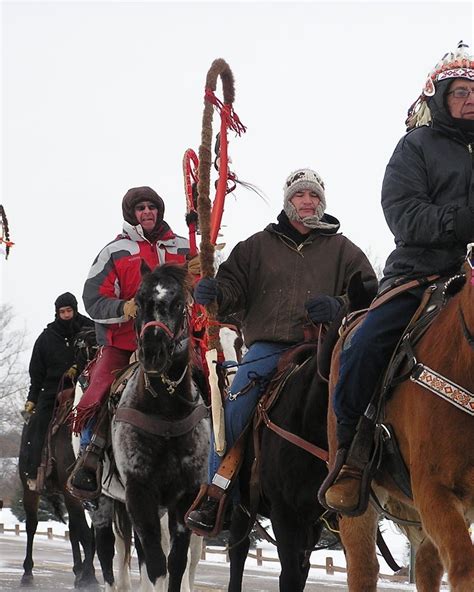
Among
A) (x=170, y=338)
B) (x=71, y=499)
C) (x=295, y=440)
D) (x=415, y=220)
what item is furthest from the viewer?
(x=71, y=499)

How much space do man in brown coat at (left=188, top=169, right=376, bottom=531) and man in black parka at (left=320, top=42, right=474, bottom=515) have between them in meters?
2.23

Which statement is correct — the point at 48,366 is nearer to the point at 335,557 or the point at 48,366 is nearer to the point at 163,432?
the point at 163,432

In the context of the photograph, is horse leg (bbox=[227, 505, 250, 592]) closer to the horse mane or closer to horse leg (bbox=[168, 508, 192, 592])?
horse leg (bbox=[168, 508, 192, 592])

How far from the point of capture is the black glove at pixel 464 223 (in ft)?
19.5

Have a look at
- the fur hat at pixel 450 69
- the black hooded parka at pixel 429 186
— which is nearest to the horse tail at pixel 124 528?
the black hooded parka at pixel 429 186

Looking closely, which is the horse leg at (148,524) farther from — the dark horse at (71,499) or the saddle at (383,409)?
the dark horse at (71,499)

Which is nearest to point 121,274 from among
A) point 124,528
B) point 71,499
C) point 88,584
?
point 124,528

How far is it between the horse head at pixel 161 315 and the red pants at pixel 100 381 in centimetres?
166

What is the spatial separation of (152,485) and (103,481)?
1176mm

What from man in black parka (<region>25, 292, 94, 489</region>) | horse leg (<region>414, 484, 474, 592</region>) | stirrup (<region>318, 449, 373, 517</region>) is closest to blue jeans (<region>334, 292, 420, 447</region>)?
stirrup (<region>318, 449, 373, 517</region>)

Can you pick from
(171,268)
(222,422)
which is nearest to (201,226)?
(171,268)

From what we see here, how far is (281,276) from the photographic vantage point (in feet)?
29.3

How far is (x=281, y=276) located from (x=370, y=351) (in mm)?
2724

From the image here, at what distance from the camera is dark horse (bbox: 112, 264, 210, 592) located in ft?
31.3
